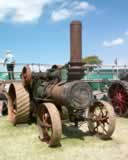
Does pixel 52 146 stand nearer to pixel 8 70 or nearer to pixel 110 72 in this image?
pixel 8 70

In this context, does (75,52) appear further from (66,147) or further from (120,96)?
(120,96)

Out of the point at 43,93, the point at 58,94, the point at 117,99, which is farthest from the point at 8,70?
the point at 58,94

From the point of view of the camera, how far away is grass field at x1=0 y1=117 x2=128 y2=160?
5.65 m

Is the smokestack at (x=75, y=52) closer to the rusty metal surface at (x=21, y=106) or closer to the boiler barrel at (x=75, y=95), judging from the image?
the boiler barrel at (x=75, y=95)

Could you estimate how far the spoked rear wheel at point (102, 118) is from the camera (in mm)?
6609

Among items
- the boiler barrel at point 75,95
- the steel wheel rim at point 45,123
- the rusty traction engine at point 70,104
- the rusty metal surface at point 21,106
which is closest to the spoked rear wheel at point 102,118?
the rusty traction engine at point 70,104

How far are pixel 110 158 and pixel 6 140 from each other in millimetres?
2362

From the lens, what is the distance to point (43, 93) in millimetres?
7664

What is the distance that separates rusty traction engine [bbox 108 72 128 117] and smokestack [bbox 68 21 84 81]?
3.93m

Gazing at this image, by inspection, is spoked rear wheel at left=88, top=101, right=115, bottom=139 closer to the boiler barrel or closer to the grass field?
the grass field

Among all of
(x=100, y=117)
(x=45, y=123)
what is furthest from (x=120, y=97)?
(x=45, y=123)

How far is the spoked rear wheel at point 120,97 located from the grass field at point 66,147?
2.52 m

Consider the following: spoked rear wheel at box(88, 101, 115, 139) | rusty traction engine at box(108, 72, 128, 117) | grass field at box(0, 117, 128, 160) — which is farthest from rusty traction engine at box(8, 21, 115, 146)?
rusty traction engine at box(108, 72, 128, 117)

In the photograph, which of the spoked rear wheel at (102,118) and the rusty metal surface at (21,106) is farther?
the rusty metal surface at (21,106)
